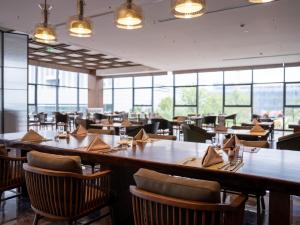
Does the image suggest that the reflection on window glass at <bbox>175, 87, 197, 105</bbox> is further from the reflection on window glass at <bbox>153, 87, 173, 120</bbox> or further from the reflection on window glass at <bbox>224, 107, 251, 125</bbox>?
the reflection on window glass at <bbox>224, 107, 251, 125</bbox>

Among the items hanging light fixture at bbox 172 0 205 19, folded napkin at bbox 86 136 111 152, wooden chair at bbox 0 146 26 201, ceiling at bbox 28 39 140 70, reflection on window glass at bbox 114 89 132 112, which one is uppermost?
ceiling at bbox 28 39 140 70

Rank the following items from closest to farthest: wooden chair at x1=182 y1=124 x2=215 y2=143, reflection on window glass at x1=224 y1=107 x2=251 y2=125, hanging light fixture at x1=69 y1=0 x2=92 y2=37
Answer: hanging light fixture at x1=69 y1=0 x2=92 y2=37 < wooden chair at x1=182 y1=124 x2=215 y2=143 < reflection on window glass at x1=224 y1=107 x2=251 y2=125

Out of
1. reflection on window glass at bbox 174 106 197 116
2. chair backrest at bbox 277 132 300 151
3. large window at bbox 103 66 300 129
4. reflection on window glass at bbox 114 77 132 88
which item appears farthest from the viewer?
reflection on window glass at bbox 114 77 132 88

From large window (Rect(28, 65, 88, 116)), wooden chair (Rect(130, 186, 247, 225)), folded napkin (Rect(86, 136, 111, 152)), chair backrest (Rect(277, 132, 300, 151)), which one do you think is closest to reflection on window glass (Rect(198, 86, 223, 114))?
large window (Rect(28, 65, 88, 116))

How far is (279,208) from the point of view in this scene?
1.55 m

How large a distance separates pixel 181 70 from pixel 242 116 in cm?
368

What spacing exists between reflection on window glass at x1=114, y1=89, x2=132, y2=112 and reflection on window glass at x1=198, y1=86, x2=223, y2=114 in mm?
4258

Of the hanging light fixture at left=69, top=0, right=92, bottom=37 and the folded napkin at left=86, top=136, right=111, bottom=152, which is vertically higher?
the hanging light fixture at left=69, top=0, right=92, bottom=37

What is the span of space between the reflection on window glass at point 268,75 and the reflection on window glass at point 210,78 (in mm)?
1570

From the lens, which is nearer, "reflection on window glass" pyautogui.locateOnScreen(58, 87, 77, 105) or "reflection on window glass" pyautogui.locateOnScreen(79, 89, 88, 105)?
"reflection on window glass" pyautogui.locateOnScreen(58, 87, 77, 105)

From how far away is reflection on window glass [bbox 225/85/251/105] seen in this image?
12211 mm

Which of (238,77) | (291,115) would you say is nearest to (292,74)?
(291,115)

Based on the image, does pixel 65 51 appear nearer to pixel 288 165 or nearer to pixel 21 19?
pixel 21 19

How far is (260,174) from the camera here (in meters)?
1.56
